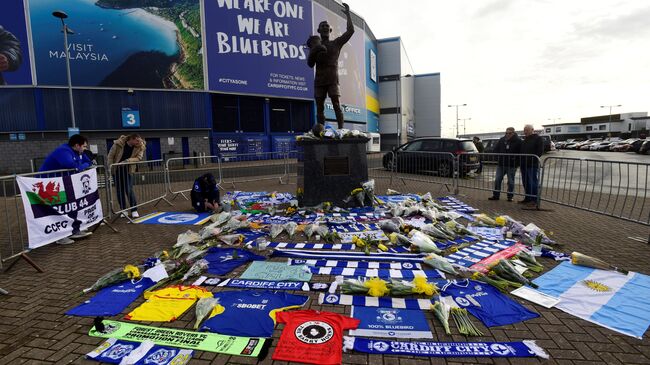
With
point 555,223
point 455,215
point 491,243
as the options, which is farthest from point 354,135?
point 555,223

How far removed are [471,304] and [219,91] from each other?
955 inches

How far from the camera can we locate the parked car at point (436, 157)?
501 inches

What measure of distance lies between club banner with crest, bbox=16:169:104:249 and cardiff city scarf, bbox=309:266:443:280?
409 centimetres

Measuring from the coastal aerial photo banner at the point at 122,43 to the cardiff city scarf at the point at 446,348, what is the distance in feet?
78.5

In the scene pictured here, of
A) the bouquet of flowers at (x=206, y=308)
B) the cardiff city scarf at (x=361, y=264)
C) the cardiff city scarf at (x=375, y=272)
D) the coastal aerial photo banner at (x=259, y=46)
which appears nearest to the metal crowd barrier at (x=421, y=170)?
the cardiff city scarf at (x=361, y=264)

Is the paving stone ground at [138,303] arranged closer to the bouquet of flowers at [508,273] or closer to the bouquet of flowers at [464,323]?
the bouquet of flowers at [464,323]

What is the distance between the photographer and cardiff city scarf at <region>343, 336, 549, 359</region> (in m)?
2.57

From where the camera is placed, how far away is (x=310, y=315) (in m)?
3.09

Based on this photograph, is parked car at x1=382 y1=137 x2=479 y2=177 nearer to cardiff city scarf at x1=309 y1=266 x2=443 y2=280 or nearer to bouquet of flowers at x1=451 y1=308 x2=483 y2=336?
cardiff city scarf at x1=309 y1=266 x2=443 y2=280

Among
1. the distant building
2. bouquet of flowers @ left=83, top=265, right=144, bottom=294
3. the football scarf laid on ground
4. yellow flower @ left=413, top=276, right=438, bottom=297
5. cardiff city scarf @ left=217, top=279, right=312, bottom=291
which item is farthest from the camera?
the distant building

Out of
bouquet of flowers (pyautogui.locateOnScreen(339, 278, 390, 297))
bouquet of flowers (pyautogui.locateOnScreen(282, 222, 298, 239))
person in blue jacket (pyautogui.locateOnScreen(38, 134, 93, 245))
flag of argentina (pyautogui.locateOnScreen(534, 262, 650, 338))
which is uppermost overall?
person in blue jacket (pyautogui.locateOnScreen(38, 134, 93, 245))

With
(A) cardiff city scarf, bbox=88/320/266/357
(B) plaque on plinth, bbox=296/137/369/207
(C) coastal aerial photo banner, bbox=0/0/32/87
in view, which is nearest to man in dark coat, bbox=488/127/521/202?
(B) plaque on plinth, bbox=296/137/369/207

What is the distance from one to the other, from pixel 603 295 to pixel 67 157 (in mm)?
8032

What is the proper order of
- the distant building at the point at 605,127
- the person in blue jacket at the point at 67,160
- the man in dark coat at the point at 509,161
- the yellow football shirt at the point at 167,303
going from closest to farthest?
the yellow football shirt at the point at 167,303 < the person in blue jacket at the point at 67,160 < the man in dark coat at the point at 509,161 < the distant building at the point at 605,127
